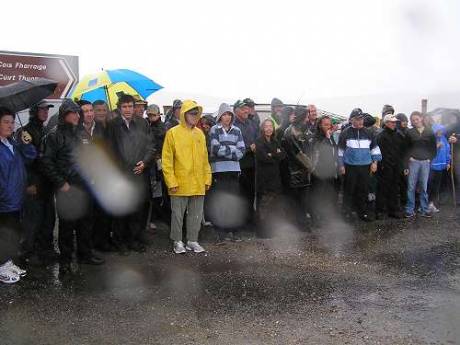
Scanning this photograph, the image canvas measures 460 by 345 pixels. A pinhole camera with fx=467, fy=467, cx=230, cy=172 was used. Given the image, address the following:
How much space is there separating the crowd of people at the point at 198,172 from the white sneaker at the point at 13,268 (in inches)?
0.7

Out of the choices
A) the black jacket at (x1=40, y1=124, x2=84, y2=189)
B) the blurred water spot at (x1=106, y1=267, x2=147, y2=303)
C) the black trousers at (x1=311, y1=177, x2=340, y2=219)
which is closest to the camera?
the blurred water spot at (x1=106, y1=267, x2=147, y2=303)

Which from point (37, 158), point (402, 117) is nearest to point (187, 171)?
point (37, 158)

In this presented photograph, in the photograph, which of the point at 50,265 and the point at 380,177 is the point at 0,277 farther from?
the point at 380,177

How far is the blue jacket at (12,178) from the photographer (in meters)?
4.94

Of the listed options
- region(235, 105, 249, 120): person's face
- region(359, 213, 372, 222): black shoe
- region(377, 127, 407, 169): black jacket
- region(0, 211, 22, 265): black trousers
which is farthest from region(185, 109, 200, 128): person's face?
region(377, 127, 407, 169): black jacket

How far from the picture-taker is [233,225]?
704 cm

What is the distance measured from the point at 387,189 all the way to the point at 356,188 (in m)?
0.73

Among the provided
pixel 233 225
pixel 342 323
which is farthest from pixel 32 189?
pixel 342 323

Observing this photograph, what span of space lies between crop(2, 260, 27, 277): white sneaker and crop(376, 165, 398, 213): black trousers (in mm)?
5977

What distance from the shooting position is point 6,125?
5.00m

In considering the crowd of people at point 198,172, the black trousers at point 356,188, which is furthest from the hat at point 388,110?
the black trousers at point 356,188

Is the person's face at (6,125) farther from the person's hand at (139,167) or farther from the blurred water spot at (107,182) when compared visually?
the person's hand at (139,167)

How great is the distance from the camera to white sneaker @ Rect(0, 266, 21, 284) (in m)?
5.10

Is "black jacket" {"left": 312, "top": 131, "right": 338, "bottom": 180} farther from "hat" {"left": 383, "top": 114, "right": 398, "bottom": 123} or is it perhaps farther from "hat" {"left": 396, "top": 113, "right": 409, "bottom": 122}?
"hat" {"left": 396, "top": 113, "right": 409, "bottom": 122}
